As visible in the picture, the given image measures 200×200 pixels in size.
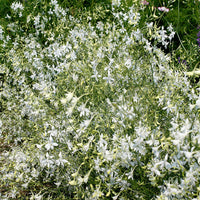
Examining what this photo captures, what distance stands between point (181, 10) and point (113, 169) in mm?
3903

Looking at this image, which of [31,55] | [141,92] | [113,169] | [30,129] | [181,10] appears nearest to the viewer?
[113,169]

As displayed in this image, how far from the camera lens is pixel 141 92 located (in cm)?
253

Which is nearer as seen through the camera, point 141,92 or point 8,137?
point 141,92

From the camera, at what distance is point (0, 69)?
3.86m

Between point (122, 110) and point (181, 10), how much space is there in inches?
144

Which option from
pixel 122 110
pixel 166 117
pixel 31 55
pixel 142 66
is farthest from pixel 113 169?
→ pixel 31 55

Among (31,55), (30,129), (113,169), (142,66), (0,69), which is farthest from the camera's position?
(0,69)

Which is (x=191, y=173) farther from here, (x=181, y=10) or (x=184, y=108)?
(x=181, y=10)

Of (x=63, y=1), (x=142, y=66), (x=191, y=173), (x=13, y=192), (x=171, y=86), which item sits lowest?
(x=13, y=192)

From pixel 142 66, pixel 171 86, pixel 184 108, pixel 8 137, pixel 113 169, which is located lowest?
pixel 8 137

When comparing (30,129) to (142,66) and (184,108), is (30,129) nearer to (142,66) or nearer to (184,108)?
(142,66)

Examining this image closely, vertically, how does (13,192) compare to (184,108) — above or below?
below

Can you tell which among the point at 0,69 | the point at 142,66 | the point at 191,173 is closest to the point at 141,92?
the point at 142,66

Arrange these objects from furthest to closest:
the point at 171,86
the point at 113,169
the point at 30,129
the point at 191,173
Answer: the point at 30,129 → the point at 171,86 → the point at 113,169 → the point at 191,173
